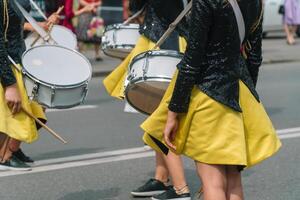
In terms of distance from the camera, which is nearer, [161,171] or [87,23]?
[161,171]

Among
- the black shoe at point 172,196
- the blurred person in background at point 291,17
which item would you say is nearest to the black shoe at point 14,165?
the black shoe at point 172,196

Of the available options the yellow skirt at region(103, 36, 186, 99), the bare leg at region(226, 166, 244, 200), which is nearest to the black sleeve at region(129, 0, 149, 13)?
the yellow skirt at region(103, 36, 186, 99)

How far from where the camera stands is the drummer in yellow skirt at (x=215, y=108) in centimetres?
362

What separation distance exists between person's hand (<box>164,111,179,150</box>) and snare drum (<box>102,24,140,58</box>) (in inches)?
80.0

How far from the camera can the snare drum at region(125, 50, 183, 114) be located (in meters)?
4.29

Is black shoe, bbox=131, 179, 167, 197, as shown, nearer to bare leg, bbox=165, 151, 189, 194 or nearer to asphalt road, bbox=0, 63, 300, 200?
asphalt road, bbox=0, 63, 300, 200

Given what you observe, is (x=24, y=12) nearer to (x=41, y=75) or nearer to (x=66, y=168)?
(x=41, y=75)

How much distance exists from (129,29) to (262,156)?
88.0 inches

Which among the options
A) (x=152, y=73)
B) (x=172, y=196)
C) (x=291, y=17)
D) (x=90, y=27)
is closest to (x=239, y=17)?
(x=152, y=73)

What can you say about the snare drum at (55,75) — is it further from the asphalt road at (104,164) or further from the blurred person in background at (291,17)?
the blurred person in background at (291,17)

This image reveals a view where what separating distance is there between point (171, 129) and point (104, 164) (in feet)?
10.0

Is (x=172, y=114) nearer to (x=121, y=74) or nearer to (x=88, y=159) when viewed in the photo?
(x=121, y=74)

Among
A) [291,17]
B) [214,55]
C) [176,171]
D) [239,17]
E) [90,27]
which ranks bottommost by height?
[291,17]

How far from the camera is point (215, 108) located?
12.1 feet
